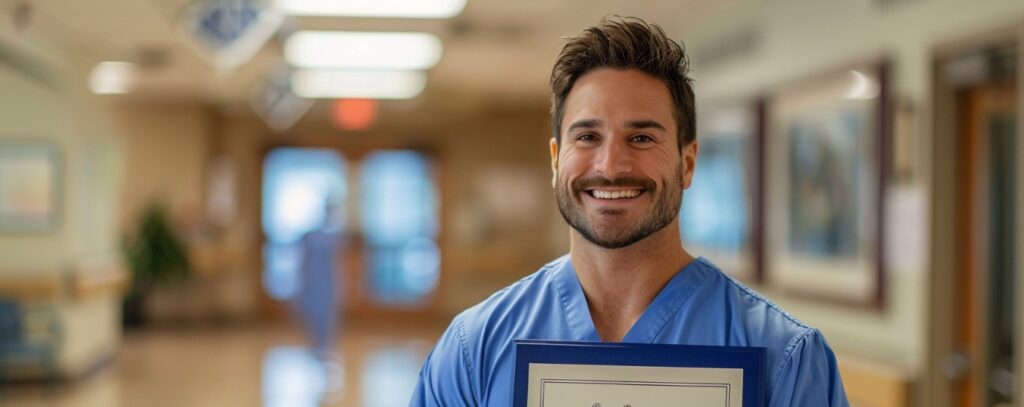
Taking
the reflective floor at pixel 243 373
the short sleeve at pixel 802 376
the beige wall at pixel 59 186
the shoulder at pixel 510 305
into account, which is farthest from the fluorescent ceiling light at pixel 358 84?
the short sleeve at pixel 802 376

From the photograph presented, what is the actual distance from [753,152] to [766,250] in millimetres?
570

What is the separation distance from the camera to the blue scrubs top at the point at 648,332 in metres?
1.62

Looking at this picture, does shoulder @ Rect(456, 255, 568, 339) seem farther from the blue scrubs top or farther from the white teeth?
the white teeth

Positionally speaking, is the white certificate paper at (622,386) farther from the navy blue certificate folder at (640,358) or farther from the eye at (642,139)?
the eye at (642,139)

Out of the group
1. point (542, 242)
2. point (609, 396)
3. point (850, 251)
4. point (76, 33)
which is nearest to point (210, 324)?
point (542, 242)

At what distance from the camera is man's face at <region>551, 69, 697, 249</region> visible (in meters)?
1.62

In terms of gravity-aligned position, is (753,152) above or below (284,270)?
above

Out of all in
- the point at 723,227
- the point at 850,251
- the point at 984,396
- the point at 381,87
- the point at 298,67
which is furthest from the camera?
the point at 381,87

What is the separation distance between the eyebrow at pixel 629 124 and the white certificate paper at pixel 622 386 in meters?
0.35

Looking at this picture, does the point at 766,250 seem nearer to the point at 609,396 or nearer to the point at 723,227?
the point at 723,227

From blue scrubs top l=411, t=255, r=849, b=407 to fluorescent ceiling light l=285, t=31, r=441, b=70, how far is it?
6506mm

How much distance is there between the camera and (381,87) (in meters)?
12.0

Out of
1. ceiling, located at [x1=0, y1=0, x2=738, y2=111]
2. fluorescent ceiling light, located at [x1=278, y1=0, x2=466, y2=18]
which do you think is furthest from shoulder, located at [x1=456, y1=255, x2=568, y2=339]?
fluorescent ceiling light, located at [x1=278, y1=0, x2=466, y2=18]

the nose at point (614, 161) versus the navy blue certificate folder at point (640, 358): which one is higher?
the nose at point (614, 161)
